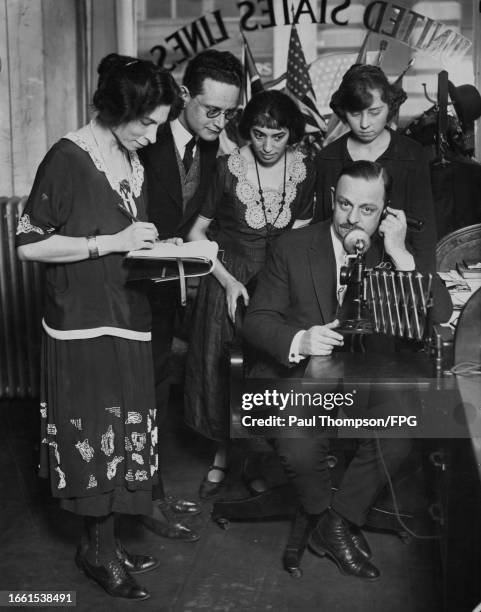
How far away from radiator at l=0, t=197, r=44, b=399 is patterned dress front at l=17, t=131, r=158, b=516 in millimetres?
1859

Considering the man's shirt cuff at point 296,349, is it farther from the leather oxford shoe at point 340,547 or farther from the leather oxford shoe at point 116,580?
the leather oxford shoe at point 116,580

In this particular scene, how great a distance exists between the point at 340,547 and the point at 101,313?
40.3 inches

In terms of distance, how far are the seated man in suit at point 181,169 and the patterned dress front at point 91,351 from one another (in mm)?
332

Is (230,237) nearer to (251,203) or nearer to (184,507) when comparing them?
(251,203)

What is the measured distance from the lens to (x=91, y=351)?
2369mm

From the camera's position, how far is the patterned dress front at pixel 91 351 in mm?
2266

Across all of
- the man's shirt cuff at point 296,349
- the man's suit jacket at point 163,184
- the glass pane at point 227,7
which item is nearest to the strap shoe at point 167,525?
the man's shirt cuff at point 296,349

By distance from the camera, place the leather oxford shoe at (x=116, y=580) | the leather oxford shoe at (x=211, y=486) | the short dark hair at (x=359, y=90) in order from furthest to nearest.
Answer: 1. the leather oxford shoe at (x=211, y=486)
2. the short dark hair at (x=359, y=90)
3. the leather oxford shoe at (x=116, y=580)

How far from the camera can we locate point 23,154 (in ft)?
13.8

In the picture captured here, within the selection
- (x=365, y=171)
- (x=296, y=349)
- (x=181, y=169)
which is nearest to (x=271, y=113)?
(x=181, y=169)

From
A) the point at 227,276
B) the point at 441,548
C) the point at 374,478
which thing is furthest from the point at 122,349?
the point at 441,548

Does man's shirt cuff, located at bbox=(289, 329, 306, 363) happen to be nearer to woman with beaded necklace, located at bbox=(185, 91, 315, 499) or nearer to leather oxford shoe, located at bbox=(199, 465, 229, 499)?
woman with beaded necklace, located at bbox=(185, 91, 315, 499)

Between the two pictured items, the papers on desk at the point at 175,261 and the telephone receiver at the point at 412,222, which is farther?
the telephone receiver at the point at 412,222

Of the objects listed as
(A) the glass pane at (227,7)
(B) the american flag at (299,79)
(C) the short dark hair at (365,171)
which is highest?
(A) the glass pane at (227,7)
